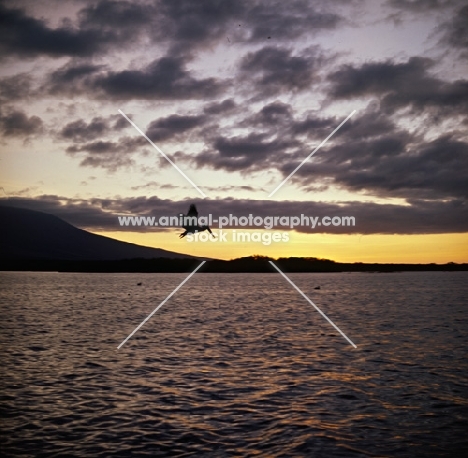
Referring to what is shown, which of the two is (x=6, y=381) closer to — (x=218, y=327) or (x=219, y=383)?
(x=219, y=383)

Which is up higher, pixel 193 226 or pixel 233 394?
pixel 193 226

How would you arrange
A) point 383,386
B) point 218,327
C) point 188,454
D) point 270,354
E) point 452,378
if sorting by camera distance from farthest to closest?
point 218,327 < point 270,354 < point 452,378 < point 383,386 < point 188,454

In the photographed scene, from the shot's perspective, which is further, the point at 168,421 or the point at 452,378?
the point at 452,378

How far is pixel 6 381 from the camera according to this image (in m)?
28.7

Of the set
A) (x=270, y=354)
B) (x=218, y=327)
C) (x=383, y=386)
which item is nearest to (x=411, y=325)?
(x=218, y=327)

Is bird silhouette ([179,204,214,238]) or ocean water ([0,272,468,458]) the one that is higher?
bird silhouette ([179,204,214,238])

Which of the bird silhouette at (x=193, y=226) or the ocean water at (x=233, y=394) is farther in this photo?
the bird silhouette at (x=193, y=226)

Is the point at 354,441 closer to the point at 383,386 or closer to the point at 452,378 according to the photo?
the point at 383,386

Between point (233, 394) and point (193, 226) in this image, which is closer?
point (233, 394)

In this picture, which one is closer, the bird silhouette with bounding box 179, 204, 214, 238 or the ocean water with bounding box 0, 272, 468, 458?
the ocean water with bounding box 0, 272, 468, 458

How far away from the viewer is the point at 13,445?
1859 cm

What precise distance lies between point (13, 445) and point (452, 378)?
24.0 m

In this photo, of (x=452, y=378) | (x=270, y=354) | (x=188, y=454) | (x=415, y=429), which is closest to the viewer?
(x=188, y=454)

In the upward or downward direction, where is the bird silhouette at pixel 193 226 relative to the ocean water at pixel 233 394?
upward
